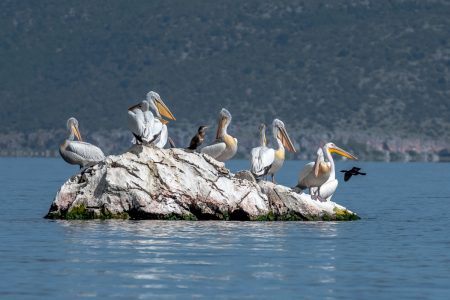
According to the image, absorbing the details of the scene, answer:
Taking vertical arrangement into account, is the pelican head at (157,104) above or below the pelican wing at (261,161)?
above

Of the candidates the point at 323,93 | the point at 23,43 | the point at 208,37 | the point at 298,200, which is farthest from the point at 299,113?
the point at 298,200

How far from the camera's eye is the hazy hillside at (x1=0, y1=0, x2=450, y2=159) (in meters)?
136

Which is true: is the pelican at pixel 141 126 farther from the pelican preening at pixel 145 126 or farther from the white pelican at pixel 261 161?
the white pelican at pixel 261 161

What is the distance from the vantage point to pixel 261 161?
29531 mm

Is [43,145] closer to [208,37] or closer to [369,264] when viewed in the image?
[208,37]

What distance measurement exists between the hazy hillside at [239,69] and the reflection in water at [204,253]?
4084 inches

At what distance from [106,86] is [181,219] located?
402 ft

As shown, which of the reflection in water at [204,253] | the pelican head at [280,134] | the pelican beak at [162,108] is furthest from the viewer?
the pelican beak at [162,108]

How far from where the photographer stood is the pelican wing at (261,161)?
29.5 m

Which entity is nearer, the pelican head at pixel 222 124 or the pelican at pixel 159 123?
the pelican at pixel 159 123

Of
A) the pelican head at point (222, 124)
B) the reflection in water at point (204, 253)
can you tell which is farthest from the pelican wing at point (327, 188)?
the pelican head at point (222, 124)

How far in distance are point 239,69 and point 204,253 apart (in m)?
127

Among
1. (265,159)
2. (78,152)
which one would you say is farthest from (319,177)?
(78,152)

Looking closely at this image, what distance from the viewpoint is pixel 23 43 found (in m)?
163
